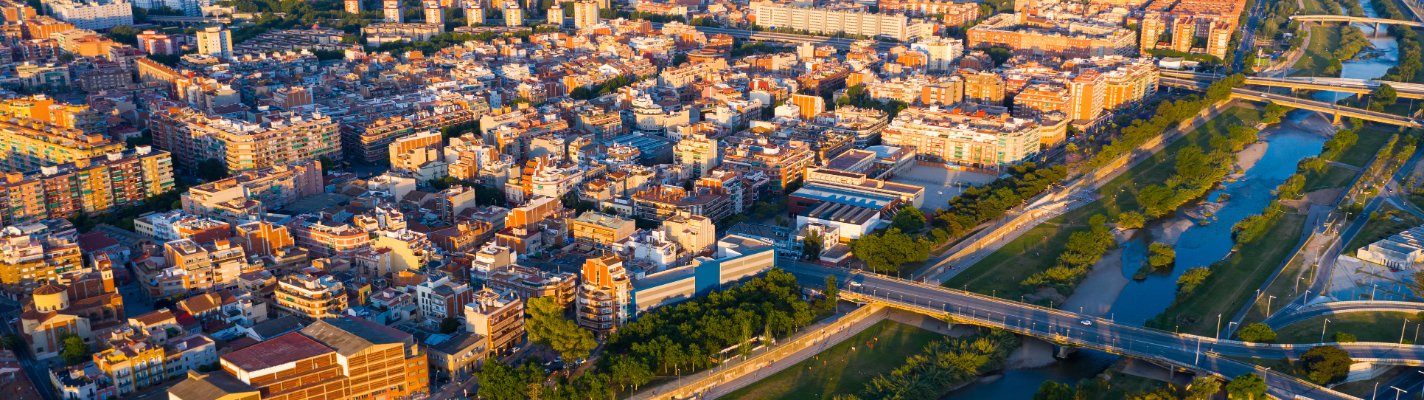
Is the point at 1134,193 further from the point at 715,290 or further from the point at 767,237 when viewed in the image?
the point at 715,290

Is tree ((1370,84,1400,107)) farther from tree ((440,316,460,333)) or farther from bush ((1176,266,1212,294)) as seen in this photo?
tree ((440,316,460,333))

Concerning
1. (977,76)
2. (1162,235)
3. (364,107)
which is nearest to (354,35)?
(364,107)

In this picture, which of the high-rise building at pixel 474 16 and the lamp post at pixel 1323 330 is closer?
the lamp post at pixel 1323 330

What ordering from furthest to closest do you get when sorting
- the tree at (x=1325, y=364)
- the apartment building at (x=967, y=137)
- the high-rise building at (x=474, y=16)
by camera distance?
1. the high-rise building at (x=474, y=16)
2. the apartment building at (x=967, y=137)
3. the tree at (x=1325, y=364)

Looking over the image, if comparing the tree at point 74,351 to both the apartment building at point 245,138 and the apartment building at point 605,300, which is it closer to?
the apartment building at point 605,300

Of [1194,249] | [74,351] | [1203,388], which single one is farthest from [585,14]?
[1203,388]

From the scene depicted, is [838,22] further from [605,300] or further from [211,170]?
[605,300]

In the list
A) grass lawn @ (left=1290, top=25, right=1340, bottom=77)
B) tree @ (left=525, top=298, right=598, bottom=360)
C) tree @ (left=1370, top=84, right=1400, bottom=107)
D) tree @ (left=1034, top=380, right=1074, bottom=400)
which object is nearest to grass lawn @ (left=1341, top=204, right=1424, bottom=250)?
tree @ (left=1034, top=380, right=1074, bottom=400)

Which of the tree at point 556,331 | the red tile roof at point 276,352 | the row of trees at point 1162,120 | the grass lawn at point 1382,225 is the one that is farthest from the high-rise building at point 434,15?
the grass lawn at point 1382,225
